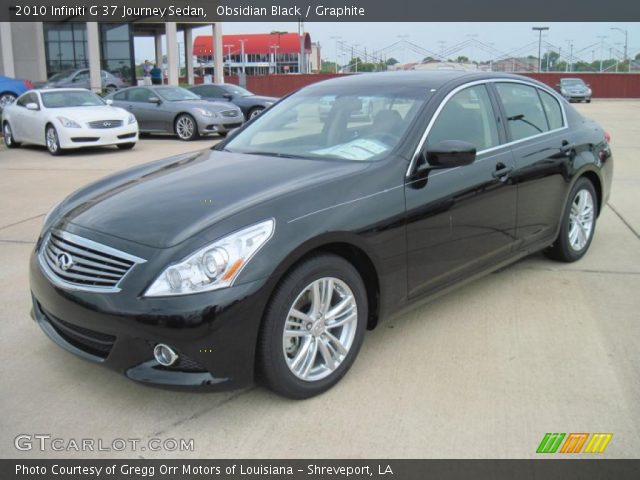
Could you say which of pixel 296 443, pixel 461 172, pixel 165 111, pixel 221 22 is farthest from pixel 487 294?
pixel 221 22

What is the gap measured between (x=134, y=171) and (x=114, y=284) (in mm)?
1484

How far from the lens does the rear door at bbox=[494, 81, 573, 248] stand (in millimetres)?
4523

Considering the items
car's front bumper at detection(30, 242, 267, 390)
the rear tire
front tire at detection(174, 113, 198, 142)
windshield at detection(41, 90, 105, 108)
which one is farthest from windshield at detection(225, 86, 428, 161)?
the rear tire

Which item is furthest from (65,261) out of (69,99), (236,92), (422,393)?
(236,92)

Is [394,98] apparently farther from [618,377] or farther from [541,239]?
[618,377]

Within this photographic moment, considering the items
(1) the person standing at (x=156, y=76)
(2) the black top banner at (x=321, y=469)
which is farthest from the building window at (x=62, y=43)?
(2) the black top banner at (x=321, y=469)

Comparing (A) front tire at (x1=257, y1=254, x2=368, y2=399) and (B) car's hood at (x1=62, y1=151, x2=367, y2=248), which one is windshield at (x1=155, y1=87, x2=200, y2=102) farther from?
(A) front tire at (x1=257, y1=254, x2=368, y2=399)

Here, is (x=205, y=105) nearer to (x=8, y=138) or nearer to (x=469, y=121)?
(x=8, y=138)

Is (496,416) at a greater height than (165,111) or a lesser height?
lesser

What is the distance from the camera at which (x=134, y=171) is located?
4234 millimetres

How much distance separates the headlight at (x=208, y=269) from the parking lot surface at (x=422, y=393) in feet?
2.28

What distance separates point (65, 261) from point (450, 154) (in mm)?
2107

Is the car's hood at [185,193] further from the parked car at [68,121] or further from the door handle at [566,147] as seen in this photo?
the parked car at [68,121]

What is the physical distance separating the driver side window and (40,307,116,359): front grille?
6.85 feet
